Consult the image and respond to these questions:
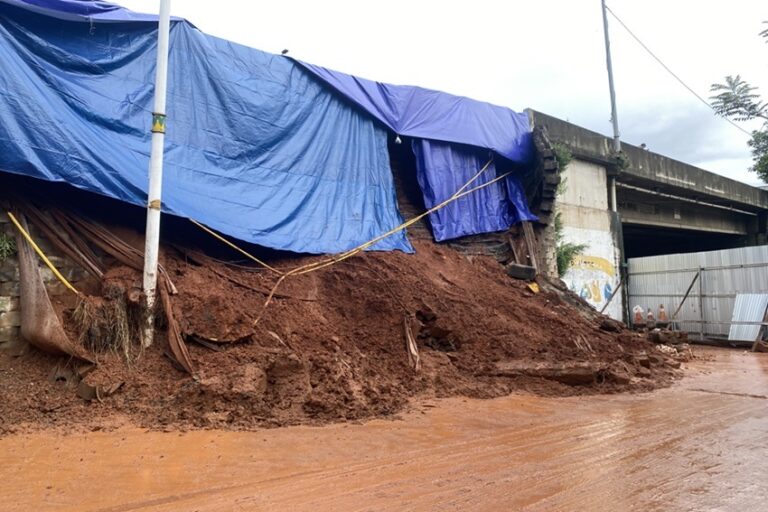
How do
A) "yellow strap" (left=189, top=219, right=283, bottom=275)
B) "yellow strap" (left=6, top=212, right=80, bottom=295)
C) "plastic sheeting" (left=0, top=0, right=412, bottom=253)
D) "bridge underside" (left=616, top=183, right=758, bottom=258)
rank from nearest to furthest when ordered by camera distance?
"yellow strap" (left=6, top=212, right=80, bottom=295) → "plastic sheeting" (left=0, top=0, right=412, bottom=253) → "yellow strap" (left=189, top=219, right=283, bottom=275) → "bridge underside" (left=616, top=183, right=758, bottom=258)

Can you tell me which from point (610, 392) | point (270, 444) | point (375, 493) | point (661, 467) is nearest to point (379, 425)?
point (270, 444)

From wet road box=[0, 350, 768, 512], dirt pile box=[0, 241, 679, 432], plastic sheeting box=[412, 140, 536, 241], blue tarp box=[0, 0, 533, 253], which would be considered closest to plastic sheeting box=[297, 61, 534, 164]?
blue tarp box=[0, 0, 533, 253]

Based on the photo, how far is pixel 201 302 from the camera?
6.52 meters

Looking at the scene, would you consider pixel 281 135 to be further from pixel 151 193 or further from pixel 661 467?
pixel 661 467

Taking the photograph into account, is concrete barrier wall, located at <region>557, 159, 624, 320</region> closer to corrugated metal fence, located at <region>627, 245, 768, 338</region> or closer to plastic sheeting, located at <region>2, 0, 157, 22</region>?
corrugated metal fence, located at <region>627, 245, 768, 338</region>

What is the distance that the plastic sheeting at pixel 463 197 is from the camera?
448 inches

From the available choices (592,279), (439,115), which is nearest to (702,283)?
(592,279)

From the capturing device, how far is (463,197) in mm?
11914

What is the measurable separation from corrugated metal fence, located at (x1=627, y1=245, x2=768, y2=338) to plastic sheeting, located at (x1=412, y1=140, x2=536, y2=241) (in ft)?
25.6

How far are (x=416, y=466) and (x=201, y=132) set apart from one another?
228 inches

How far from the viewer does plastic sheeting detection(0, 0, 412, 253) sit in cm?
619

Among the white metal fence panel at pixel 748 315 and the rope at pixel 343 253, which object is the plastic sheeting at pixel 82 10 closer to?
the rope at pixel 343 253

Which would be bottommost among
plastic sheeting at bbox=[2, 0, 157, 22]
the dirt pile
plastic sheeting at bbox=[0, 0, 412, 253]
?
the dirt pile

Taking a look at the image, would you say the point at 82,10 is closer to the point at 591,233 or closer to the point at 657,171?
the point at 591,233
